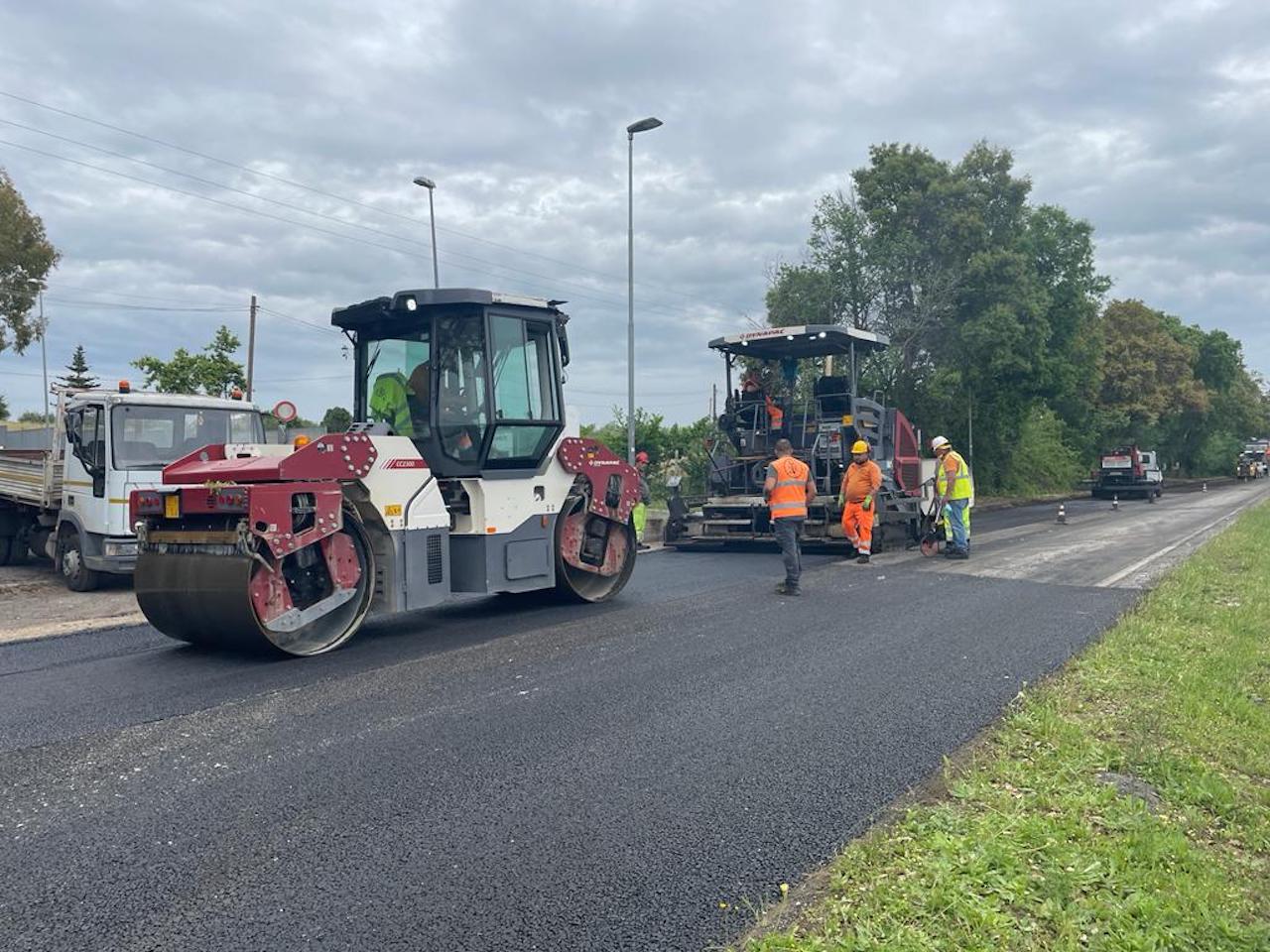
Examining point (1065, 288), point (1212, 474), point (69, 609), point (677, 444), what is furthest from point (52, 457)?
point (1212, 474)

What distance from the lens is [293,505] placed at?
647 cm

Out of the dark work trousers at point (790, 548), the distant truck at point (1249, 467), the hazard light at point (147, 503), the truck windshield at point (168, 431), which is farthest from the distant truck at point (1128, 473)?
the hazard light at point (147, 503)

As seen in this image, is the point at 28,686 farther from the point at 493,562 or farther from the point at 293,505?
the point at 493,562

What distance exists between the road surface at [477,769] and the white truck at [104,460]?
268 cm

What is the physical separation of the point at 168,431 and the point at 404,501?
4843 mm

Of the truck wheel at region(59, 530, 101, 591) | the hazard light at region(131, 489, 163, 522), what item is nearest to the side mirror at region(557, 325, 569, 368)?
the hazard light at region(131, 489, 163, 522)

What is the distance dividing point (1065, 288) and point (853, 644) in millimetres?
23395

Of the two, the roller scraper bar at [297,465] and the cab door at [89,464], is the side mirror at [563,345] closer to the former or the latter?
the roller scraper bar at [297,465]

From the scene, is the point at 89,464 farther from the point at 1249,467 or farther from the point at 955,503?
the point at 1249,467

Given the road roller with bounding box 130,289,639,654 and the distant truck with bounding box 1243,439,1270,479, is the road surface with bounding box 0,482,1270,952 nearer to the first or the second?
the road roller with bounding box 130,289,639,654

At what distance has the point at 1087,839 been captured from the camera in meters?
3.52

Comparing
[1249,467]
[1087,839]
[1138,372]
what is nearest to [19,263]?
[1087,839]

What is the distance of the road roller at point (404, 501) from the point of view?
21.0 ft

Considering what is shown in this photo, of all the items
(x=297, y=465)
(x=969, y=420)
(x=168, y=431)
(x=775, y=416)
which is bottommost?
(x=297, y=465)
